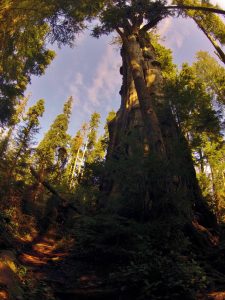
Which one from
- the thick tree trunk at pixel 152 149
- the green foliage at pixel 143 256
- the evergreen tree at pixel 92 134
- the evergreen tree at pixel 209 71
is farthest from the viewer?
the evergreen tree at pixel 92 134

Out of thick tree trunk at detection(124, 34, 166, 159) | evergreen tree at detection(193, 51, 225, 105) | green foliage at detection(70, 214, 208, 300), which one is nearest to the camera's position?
green foliage at detection(70, 214, 208, 300)

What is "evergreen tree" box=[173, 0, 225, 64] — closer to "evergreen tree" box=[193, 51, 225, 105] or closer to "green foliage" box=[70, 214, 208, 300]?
"evergreen tree" box=[193, 51, 225, 105]

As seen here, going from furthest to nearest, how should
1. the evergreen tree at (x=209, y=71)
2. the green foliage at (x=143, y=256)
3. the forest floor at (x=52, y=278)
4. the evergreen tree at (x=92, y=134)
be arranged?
the evergreen tree at (x=92, y=134), the evergreen tree at (x=209, y=71), the green foliage at (x=143, y=256), the forest floor at (x=52, y=278)

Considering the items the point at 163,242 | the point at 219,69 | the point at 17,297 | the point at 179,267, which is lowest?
the point at 17,297

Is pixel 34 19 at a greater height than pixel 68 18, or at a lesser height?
lesser

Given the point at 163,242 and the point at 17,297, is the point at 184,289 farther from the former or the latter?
the point at 17,297

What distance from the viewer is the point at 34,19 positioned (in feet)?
36.9

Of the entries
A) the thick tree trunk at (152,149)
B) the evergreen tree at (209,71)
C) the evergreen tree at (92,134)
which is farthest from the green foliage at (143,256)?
the evergreen tree at (92,134)

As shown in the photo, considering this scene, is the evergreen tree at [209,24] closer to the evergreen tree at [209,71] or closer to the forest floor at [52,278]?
the evergreen tree at [209,71]

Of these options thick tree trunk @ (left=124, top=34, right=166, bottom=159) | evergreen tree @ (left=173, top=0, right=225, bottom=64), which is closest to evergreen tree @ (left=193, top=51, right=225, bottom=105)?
evergreen tree @ (left=173, top=0, right=225, bottom=64)

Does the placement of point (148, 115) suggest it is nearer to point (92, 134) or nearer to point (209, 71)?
point (209, 71)

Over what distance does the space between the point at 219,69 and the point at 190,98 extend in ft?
44.2

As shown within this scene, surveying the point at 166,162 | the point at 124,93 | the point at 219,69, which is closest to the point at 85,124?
the point at 219,69

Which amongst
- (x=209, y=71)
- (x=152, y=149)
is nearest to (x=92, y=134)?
(x=209, y=71)
